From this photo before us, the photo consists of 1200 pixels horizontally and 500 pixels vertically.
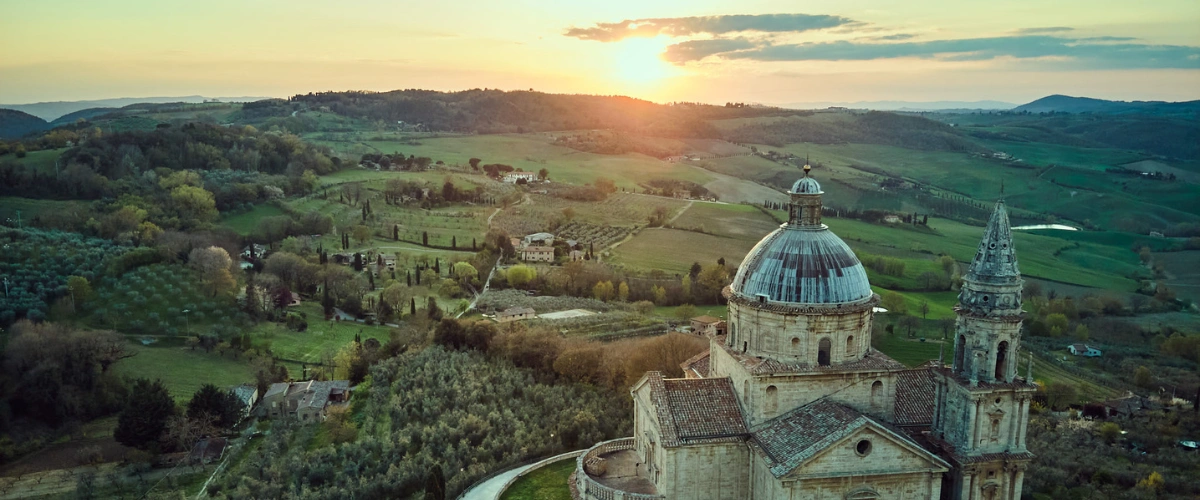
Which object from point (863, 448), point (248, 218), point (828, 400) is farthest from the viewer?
point (248, 218)

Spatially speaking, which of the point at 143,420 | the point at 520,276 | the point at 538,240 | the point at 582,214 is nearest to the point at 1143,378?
the point at 520,276

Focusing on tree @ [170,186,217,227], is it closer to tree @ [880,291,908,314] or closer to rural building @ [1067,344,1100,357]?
tree @ [880,291,908,314]

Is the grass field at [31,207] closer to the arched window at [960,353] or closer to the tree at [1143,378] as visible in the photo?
the arched window at [960,353]

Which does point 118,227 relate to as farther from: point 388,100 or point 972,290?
point 388,100

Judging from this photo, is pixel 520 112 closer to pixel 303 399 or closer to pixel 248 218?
pixel 248 218

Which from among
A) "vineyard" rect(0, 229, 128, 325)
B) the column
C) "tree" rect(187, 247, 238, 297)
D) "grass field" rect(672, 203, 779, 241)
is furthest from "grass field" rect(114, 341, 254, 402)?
"grass field" rect(672, 203, 779, 241)

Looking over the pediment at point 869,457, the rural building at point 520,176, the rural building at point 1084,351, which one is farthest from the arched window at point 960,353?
the rural building at point 520,176
